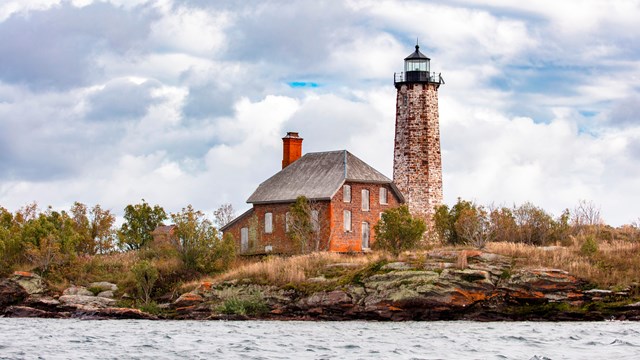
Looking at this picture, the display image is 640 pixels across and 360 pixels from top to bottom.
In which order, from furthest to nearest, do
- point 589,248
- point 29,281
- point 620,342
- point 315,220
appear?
1. point 315,220
2. point 29,281
3. point 589,248
4. point 620,342

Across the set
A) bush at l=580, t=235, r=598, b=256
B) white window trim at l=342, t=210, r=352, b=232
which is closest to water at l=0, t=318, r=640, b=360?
bush at l=580, t=235, r=598, b=256

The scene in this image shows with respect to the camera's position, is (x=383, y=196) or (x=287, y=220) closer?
(x=287, y=220)

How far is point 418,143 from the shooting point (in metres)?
64.9

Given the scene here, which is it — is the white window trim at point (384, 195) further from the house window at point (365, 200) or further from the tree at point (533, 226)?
the tree at point (533, 226)

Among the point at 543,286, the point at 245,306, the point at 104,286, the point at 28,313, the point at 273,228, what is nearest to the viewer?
the point at 543,286

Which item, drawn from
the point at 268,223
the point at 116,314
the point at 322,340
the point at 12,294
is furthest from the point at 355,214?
the point at 322,340

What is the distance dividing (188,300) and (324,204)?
14613 millimetres

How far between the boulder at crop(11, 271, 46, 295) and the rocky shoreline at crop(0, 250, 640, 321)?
28cm

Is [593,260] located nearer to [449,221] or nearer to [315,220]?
[449,221]

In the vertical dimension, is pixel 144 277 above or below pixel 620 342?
above

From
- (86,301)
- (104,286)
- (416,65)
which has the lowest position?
(86,301)

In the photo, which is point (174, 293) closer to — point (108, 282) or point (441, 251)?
point (108, 282)

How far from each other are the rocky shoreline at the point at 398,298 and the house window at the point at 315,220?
1041 cm

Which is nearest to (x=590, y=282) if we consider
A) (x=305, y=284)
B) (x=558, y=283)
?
(x=558, y=283)
